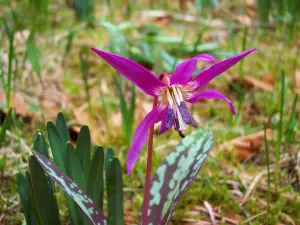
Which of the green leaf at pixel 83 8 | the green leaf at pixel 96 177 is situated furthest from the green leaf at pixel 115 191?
the green leaf at pixel 83 8

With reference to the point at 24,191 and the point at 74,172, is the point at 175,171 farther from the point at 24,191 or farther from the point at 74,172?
the point at 24,191

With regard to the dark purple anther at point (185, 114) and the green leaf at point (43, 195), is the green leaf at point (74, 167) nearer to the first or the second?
the green leaf at point (43, 195)

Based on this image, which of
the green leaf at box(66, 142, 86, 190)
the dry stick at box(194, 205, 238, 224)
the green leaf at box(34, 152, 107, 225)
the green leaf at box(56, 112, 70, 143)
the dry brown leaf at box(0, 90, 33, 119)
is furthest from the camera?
the dry brown leaf at box(0, 90, 33, 119)

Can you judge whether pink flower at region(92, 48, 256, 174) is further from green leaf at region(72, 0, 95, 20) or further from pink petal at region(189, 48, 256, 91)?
green leaf at region(72, 0, 95, 20)

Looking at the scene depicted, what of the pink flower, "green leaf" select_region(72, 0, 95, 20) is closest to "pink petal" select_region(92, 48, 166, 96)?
the pink flower

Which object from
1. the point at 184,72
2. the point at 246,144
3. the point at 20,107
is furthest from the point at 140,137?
the point at 20,107

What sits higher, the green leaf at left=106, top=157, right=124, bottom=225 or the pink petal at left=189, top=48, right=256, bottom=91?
the pink petal at left=189, top=48, right=256, bottom=91

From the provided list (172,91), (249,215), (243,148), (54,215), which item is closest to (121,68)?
(172,91)
